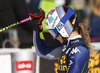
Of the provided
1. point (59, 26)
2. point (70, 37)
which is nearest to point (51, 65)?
point (70, 37)

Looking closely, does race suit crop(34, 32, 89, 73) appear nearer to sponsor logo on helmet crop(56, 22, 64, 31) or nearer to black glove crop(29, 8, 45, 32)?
sponsor logo on helmet crop(56, 22, 64, 31)

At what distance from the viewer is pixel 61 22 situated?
2412 mm

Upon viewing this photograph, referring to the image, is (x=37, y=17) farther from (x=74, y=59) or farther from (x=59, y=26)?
(x=74, y=59)

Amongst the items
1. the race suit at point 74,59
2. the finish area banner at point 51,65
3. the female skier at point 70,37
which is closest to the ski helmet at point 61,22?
the female skier at point 70,37

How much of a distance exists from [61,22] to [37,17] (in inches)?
11.1

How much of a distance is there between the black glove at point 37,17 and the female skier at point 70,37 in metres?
0.08

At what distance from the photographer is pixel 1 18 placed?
213 inches

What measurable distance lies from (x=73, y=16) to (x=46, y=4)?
50.3 inches

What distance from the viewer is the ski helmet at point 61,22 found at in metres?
2.42

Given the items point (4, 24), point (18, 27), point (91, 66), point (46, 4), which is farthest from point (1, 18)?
point (91, 66)

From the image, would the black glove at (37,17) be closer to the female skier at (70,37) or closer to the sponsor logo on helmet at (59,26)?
the female skier at (70,37)

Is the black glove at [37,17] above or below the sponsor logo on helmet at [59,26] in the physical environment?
above

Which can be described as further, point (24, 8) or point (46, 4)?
point (24, 8)

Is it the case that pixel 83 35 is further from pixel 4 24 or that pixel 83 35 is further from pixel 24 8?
pixel 4 24
